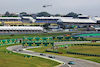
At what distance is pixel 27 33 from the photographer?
174m

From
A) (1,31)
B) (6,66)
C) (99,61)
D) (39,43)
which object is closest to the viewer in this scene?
(6,66)

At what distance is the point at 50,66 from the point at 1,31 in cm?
11425

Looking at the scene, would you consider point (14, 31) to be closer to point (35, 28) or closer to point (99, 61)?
point (35, 28)

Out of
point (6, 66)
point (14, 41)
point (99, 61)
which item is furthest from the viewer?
point (14, 41)

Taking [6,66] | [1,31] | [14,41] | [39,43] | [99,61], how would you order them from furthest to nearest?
[1,31] → [14,41] → [39,43] → [99,61] → [6,66]

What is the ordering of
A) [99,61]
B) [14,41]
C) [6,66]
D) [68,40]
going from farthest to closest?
[68,40], [14,41], [99,61], [6,66]

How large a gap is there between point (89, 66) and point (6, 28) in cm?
11889

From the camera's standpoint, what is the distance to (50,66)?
209ft

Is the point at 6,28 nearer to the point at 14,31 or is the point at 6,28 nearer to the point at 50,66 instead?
the point at 14,31

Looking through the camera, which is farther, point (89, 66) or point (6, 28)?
point (6, 28)

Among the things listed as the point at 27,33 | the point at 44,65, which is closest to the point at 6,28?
the point at 27,33

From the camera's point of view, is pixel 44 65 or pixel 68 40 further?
pixel 68 40

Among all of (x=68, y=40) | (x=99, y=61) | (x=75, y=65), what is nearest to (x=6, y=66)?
(x=75, y=65)

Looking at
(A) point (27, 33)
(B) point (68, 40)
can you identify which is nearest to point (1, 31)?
(A) point (27, 33)
